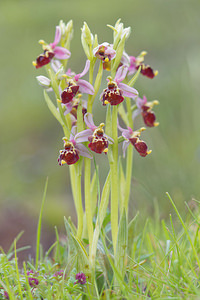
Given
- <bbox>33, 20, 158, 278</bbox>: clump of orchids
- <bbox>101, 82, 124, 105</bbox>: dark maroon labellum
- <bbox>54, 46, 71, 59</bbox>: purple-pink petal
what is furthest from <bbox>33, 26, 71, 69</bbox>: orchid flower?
<bbox>101, 82, 124, 105</bbox>: dark maroon labellum

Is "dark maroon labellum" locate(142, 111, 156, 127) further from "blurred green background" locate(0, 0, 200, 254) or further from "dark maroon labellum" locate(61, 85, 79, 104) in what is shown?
"blurred green background" locate(0, 0, 200, 254)

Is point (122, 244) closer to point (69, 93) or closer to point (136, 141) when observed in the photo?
point (136, 141)

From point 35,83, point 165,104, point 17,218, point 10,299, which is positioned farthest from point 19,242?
point 35,83

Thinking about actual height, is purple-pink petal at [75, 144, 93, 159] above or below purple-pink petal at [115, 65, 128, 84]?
below

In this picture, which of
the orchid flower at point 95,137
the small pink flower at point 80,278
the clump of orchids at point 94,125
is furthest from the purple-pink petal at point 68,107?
the small pink flower at point 80,278

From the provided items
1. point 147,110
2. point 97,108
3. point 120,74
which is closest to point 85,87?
point 120,74

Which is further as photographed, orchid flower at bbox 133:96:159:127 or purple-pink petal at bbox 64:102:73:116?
orchid flower at bbox 133:96:159:127

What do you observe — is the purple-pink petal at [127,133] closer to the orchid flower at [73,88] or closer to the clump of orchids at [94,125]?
the clump of orchids at [94,125]
